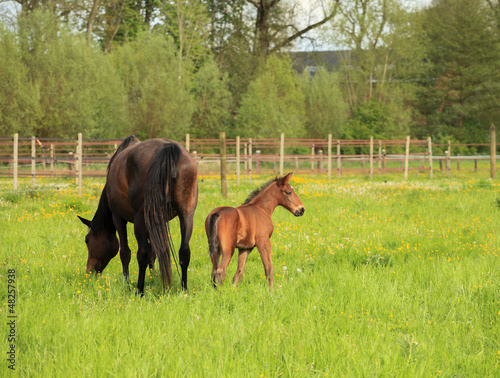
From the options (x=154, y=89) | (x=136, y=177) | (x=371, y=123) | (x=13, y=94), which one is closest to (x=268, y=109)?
(x=371, y=123)

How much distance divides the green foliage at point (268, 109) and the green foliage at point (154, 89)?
4967 mm

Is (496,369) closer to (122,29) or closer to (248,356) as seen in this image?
(248,356)

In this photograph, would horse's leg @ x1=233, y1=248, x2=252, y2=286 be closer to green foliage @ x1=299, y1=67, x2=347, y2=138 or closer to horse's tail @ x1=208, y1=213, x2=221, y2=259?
horse's tail @ x1=208, y1=213, x2=221, y2=259

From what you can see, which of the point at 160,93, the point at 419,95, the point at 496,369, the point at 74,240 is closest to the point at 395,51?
the point at 419,95

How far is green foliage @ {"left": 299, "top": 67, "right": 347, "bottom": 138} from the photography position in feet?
150

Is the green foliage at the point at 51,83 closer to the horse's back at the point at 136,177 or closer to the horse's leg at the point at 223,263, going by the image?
the horse's back at the point at 136,177

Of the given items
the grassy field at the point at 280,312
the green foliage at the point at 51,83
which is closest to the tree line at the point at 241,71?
the green foliage at the point at 51,83

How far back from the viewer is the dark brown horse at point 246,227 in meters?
5.58

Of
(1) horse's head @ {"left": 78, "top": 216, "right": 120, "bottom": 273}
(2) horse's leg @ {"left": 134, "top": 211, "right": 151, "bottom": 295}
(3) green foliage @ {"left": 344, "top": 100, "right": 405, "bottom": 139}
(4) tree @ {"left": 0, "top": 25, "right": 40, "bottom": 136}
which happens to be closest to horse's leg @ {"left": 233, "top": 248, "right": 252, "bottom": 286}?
(2) horse's leg @ {"left": 134, "top": 211, "right": 151, "bottom": 295}

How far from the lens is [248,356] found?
12.7 ft

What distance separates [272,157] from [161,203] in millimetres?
20385

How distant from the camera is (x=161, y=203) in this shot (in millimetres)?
5797

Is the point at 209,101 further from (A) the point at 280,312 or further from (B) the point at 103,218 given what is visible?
(A) the point at 280,312

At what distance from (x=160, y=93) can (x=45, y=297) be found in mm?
31259
